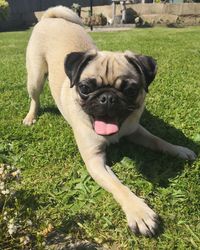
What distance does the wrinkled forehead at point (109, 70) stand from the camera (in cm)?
340

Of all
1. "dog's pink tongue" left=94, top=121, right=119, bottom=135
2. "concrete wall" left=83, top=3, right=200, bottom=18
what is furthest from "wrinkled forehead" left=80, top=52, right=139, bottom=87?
"concrete wall" left=83, top=3, right=200, bottom=18

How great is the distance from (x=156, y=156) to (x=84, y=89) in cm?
91

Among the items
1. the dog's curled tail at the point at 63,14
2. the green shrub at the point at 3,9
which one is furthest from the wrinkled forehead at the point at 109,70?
the green shrub at the point at 3,9

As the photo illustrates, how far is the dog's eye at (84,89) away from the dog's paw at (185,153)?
94 centimetres

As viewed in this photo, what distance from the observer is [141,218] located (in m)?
2.81

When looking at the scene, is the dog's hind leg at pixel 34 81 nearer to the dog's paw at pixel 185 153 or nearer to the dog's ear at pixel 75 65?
the dog's ear at pixel 75 65

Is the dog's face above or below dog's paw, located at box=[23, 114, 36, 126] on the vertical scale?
above

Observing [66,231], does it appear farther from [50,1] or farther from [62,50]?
[50,1]

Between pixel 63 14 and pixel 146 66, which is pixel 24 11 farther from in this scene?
pixel 146 66

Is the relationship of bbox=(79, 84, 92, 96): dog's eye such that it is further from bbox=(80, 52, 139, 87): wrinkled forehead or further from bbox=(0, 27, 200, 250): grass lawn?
bbox=(0, 27, 200, 250): grass lawn

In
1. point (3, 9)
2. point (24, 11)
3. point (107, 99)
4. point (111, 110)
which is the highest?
point (107, 99)

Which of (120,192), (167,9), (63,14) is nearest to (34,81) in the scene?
(63,14)

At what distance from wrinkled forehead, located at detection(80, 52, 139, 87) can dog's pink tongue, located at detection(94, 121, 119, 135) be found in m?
0.33

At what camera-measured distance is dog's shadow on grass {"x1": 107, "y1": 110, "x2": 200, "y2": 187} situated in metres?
3.45
